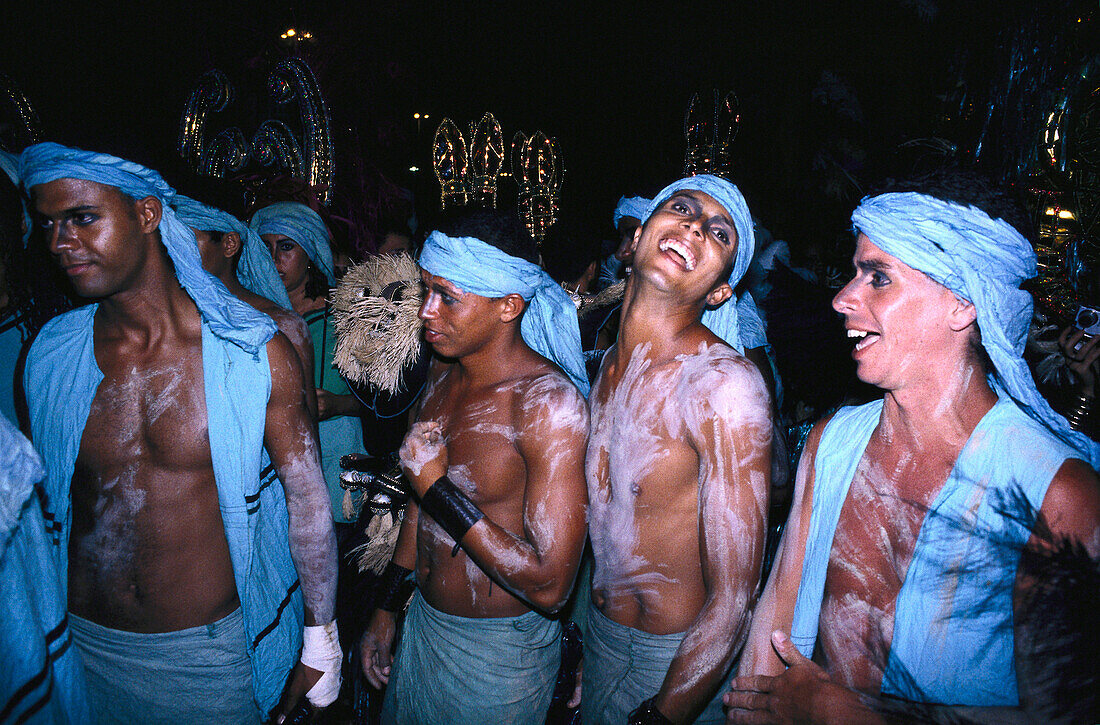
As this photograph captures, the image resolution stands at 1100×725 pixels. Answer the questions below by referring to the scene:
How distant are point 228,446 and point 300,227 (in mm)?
2712

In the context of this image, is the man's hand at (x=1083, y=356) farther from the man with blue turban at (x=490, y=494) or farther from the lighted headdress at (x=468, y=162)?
the lighted headdress at (x=468, y=162)

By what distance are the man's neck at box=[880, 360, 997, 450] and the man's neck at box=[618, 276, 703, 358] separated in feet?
2.41

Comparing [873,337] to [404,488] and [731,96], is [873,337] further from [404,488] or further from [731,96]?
[731,96]

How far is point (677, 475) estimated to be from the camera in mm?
1961

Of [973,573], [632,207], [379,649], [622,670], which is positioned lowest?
[379,649]

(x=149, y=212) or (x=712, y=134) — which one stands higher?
(x=712, y=134)

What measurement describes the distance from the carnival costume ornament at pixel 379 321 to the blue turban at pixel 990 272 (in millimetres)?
2373

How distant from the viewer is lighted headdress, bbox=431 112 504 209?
7480 mm

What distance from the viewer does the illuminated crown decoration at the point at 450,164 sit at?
743 centimetres

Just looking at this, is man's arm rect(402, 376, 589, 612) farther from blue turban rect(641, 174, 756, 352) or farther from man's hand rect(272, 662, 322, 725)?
man's hand rect(272, 662, 322, 725)

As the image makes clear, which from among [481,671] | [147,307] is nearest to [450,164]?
[147,307]

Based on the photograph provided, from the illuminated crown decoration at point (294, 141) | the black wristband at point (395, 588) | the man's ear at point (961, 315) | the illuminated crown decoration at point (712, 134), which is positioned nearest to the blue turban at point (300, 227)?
the illuminated crown decoration at point (294, 141)

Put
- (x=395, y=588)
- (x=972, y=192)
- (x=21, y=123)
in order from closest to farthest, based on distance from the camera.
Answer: (x=972, y=192)
(x=395, y=588)
(x=21, y=123)

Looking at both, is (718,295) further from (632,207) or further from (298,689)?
(298,689)
